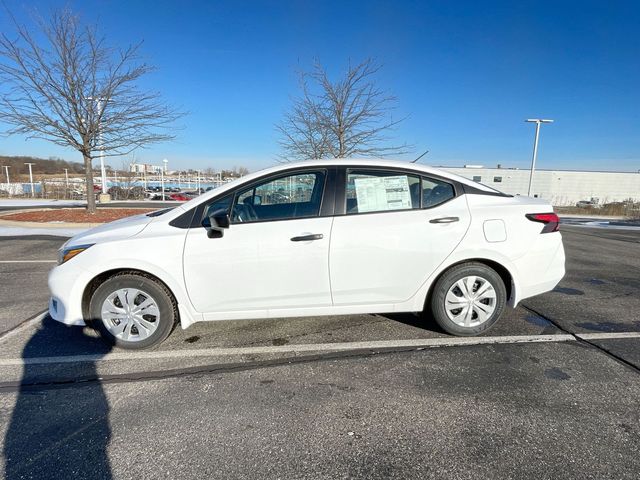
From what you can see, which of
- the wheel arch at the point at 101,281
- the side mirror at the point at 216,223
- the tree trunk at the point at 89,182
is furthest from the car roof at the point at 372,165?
the tree trunk at the point at 89,182

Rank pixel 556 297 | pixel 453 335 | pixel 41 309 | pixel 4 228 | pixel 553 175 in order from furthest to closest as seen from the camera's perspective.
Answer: pixel 553 175
pixel 4 228
pixel 556 297
pixel 41 309
pixel 453 335

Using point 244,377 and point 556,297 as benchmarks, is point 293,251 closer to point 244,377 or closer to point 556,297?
point 244,377

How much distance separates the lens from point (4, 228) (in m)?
10.4

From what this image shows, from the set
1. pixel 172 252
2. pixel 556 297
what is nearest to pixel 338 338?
pixel 172 252

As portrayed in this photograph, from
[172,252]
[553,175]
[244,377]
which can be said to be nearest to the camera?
[244,377]

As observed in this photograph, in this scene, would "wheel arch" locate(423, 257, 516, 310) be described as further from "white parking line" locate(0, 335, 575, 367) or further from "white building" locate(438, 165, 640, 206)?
"white building" locate(438, 165, 640, 206)

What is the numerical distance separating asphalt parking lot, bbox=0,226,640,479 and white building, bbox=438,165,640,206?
49.5 m

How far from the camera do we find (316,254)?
116 inches

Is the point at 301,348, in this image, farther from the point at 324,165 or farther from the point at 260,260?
the point at 324,165

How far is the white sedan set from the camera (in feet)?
9.52

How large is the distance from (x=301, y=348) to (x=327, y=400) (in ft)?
2.57

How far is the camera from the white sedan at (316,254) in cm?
290

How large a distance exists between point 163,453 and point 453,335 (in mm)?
2679

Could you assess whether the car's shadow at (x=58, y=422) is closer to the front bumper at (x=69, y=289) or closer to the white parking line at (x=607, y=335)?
the front bumper at (x=69, y=289)
